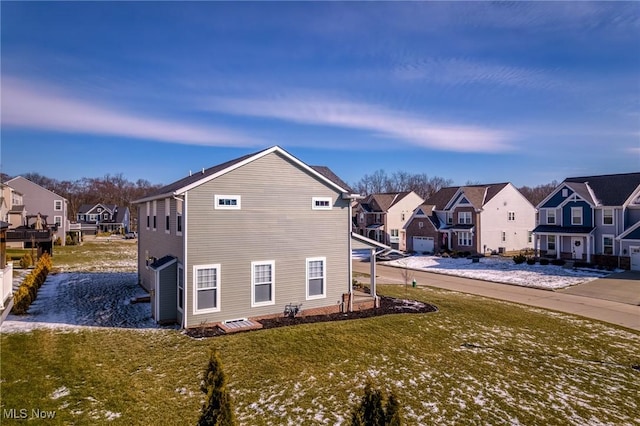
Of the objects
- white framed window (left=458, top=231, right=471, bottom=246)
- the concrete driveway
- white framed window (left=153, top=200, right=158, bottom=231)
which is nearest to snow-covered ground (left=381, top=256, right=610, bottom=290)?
the concrete driveway

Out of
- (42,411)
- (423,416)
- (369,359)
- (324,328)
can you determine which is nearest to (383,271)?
(324,328)

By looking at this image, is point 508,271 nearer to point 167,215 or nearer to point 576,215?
point 576,215

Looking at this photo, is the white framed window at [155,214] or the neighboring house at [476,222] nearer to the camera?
the white framed window at [155,214]

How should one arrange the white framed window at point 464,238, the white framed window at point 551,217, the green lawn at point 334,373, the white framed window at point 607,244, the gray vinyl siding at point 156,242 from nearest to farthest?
the green lawn at point 334,373 → the gray vinyl siding at point 156,242 → the white framed window at point 607,244 → the white framed window at point 551,217 → the white framed window at point 464,238

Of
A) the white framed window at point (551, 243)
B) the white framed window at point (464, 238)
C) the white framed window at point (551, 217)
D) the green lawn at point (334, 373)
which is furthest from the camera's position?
the white framed window at point (464, 238)

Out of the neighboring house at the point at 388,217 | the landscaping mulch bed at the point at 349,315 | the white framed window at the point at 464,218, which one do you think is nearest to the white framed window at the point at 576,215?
the white framed window at the point at 464,218

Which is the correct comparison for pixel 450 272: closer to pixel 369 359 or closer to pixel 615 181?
pixel 615 181

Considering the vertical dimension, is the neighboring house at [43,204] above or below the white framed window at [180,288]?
above

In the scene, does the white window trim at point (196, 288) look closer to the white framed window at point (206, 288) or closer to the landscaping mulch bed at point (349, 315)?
the white framed window at point (206, 288)
